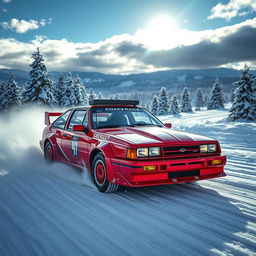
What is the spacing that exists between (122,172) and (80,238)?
1.25 m

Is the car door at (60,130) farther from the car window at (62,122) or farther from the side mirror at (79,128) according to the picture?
the side mirror at (79,128)

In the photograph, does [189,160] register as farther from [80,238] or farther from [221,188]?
[80,238]

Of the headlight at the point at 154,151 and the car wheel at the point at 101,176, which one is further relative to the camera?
the car wheel at the point at 101,176

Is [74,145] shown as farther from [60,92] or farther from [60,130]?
[60,92]

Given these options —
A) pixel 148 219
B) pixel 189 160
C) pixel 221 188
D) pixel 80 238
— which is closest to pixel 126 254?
pixel 80 238

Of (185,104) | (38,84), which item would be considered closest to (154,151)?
(38,84)

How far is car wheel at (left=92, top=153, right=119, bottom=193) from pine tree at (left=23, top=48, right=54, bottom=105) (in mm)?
28080

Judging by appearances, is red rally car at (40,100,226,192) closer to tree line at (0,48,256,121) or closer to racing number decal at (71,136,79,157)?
racing number decal at (71,136,79,157)

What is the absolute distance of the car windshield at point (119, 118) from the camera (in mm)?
4691

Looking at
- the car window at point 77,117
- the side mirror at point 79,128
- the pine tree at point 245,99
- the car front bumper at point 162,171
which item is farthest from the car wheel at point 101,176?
the pine tree at point 245,99

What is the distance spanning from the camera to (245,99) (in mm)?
26688

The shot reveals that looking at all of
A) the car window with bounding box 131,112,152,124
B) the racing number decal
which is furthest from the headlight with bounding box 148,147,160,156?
the racing number decal

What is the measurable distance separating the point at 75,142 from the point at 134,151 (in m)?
1.90

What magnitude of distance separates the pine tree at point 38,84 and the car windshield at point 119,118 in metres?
27.3
